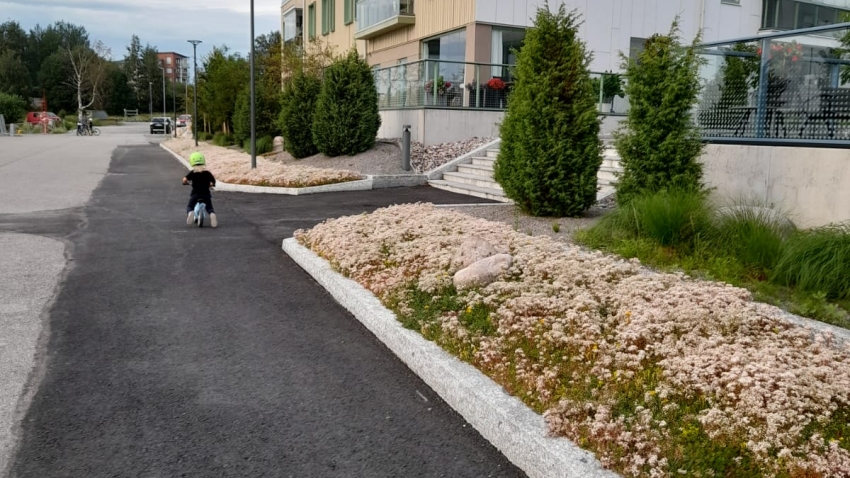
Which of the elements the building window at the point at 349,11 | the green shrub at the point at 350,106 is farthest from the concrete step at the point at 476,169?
the building window at the point at 349,11

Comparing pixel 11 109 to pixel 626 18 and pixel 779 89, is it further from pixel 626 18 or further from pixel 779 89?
pixel 779 89

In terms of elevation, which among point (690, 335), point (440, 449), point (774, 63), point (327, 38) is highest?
point (327, 38)

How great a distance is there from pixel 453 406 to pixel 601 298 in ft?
5.68

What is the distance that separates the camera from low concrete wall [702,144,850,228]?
317 inches

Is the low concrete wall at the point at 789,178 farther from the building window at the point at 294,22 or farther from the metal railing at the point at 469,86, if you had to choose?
the building window at the point at 294,22

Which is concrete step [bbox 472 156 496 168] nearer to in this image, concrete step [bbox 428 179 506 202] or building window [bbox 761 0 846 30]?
concrete step [bbox 428 179 506 202]

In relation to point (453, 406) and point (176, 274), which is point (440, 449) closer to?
point (453, 406)

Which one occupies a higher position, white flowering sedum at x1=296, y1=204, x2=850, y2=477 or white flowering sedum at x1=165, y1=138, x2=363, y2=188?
white flowering sedum at x1=165, y1=138, x2=363, y2=188

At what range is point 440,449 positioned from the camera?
3.86m

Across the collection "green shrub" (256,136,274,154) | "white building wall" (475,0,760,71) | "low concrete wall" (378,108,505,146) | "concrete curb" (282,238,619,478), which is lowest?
"concrete curb" (282,238,619,478)

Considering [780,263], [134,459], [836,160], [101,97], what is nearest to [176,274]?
[134,459]

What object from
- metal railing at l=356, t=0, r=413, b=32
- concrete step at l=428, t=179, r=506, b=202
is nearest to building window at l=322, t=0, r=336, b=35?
metal railing at l=356, t=0, r=413, b=32

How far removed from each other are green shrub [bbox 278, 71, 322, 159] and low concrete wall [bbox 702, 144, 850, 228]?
14967mm

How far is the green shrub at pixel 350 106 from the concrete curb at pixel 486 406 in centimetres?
1421
